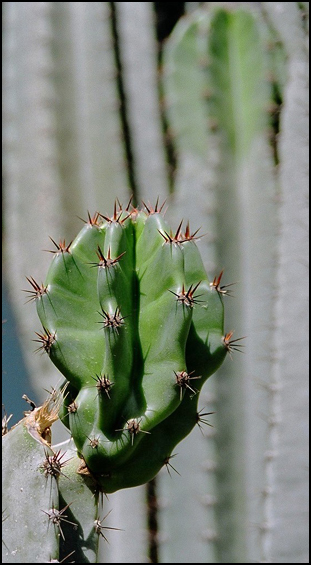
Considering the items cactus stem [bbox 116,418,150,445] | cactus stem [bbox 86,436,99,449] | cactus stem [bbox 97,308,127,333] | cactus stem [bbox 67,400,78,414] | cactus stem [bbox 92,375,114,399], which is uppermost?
cactus stem [bbox 97,308,127,333]

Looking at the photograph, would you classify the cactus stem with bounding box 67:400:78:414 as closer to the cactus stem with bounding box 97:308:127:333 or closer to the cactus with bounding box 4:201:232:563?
the cactus with bounding box 4:201:232:563

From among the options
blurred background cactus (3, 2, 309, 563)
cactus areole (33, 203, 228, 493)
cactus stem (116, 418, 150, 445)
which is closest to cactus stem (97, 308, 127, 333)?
cactus areole (33, 203, 228, 493)

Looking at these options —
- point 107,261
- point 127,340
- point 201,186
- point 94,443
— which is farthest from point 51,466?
point 201,186

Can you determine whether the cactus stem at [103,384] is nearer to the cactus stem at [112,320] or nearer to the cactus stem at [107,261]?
the cactus stem at [112,320]

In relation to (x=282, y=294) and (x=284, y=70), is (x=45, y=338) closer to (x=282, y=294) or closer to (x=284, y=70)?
(x=282, y=294)

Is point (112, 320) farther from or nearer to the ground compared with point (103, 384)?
farther from the ground

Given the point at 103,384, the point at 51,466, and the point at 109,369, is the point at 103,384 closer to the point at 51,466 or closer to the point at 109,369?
the point at 109,369
